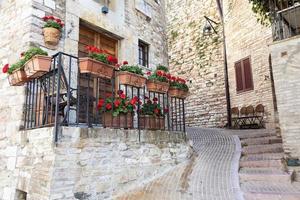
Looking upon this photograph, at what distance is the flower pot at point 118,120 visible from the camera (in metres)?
4.23

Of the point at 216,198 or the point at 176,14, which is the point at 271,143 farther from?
the point at 176,14

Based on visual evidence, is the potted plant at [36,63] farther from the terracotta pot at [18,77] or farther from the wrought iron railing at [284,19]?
the wrought iron railing at [284,19]

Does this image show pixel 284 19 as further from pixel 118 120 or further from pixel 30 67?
pixel 30 67

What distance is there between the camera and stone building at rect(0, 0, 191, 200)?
136 inches

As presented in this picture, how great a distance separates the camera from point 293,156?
463 centimetres

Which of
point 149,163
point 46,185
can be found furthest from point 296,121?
point 46,185

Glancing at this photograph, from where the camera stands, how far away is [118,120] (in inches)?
170

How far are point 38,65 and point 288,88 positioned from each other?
4468mm

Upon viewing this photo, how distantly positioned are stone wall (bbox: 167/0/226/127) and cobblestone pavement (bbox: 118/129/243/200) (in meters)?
5.83

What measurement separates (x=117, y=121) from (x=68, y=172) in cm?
121

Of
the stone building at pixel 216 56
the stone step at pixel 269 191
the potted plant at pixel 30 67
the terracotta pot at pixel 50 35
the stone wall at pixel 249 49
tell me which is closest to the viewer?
the stone step at pixel 269 191

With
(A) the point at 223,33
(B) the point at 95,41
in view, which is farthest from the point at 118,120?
(A) the point at 223,33

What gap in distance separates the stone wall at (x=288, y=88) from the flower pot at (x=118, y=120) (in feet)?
9.59

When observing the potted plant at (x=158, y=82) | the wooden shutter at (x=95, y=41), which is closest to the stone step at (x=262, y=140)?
the potted plant at (x=158, y=82)
